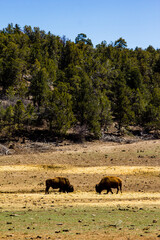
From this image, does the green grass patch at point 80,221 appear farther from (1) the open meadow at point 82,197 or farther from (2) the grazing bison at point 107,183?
(2) the grazing bison at point 107,183

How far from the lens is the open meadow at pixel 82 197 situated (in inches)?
482

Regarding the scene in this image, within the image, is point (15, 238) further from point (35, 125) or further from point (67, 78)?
point (67, 78)

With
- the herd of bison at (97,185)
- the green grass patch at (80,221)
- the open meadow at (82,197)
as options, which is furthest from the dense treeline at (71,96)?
the green grass patch at (80,221)

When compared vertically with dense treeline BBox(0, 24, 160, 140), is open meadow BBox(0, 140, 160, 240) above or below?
below

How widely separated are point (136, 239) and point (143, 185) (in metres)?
20.3

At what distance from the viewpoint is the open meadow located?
40.1ft

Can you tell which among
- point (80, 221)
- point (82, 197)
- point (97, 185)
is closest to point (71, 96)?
point (97, 185)

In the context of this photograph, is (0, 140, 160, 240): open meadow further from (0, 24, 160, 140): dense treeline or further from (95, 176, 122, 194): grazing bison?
(0, 24, 160, 140): dense treeline

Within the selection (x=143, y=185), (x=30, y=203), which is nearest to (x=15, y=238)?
(x=30, y=203)

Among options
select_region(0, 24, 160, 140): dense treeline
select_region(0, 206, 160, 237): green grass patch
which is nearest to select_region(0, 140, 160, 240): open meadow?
select_region(0, 206, 160, 237): green grass patch

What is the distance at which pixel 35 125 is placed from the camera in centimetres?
7662

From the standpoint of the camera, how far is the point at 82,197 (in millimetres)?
23531

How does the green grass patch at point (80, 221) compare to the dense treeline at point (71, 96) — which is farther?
the dense treeline at point (71, 96)

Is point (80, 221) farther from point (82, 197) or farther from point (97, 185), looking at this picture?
point (97, 185)
